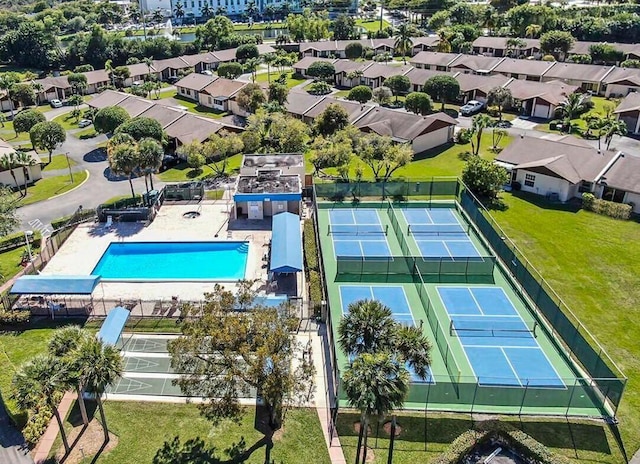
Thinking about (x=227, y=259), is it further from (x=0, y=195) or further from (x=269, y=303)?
(x=0, y=195)

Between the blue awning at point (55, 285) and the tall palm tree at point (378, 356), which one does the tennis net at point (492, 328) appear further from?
the blue awning at point (55, 285)

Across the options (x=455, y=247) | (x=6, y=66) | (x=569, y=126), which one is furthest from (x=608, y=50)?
(x=6, y=66)

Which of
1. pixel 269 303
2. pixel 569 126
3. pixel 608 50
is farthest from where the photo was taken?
pixel 608 50

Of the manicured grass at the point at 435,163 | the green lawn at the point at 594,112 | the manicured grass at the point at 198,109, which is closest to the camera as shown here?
the manicured grass at the point at 435,163

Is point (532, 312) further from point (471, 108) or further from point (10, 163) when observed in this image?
point (10, 163)

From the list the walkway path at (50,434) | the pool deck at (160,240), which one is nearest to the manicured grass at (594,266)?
the pool deck at (160,240)

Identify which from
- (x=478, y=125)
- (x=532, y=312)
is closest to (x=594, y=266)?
(x=532, y=312)

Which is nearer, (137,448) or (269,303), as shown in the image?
(137,448)
